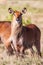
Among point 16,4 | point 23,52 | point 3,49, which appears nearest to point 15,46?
point 23,52

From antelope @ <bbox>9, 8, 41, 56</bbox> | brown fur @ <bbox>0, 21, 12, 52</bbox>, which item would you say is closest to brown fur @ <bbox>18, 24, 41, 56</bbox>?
antelope @ <bbox>9, 8, 41, 56</bbox>

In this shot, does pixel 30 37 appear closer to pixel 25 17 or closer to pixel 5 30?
pixel 5 30

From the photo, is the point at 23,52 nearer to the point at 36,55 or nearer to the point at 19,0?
the point at 36,55

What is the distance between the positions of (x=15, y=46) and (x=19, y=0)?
1262 centimetres

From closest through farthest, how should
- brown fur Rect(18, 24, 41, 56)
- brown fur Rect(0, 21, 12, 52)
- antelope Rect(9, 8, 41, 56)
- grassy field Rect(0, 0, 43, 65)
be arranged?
grassy field Rect(0, 0, 43, 65) → antelope Rect(9, 8, 41, 56) → brown fur Rect(18, 24, 41, 56) → brown fur Rect(0, 21, 12, 52)

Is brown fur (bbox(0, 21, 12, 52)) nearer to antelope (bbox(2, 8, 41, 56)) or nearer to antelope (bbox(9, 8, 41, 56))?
antelope (bbox(2, 8, 41, 56))

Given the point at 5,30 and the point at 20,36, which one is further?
the point at 5,30

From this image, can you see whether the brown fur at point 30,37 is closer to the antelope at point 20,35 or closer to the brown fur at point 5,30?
the antelope at point 20,35

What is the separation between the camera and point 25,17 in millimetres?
19234

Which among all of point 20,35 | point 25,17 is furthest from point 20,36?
point 25,17

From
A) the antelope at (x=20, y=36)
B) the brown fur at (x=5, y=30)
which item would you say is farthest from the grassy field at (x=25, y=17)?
the brown fur at (x=5, y=30)

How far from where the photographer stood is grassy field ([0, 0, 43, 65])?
1149 centimetres

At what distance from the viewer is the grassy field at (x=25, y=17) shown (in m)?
11.5

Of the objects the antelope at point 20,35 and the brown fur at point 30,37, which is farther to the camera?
the brown fur at point 30,37
